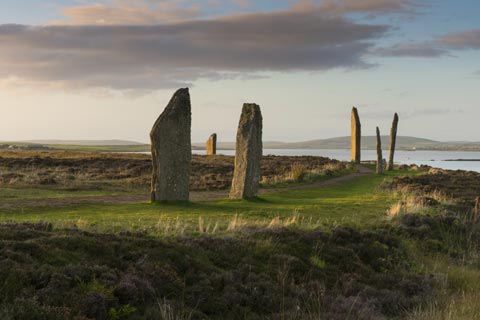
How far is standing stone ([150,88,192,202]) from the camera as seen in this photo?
22859mm

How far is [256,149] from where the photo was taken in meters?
26.8

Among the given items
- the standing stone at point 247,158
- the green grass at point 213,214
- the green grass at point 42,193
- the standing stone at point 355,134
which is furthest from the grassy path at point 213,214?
the standing stone at point 355,134

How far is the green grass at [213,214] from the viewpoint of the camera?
644 inches

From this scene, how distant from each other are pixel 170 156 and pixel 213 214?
3993mm

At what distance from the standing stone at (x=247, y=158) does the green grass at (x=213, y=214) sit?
895 millimetres

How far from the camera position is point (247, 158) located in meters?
26.2

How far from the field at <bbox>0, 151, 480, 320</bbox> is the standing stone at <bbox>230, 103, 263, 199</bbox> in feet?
5.88

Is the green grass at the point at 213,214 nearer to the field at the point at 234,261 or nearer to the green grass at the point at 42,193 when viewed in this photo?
the field at the point at 234,261

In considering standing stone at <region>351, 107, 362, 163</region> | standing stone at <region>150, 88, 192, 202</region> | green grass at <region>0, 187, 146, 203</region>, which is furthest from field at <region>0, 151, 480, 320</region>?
standing stone at <region>351, 107, 362, 163</region>

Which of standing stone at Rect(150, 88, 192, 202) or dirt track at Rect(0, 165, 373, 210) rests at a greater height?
standing stone at Rect(150, 88, 192, 202)

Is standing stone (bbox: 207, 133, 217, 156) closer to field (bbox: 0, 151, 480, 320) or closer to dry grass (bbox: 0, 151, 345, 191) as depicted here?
dry grass (bbox: 0, 151, 345, 191)

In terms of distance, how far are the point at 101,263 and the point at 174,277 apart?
1609 mm

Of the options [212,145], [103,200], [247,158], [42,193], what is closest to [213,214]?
[247,158]

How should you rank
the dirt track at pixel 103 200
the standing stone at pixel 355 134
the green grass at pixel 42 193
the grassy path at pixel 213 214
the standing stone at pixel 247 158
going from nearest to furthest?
1. the grassy path at pixel 213 214
2. the dirt track at pixel 103 200
3. the green grass at pixel 42 193
4. the standing stone at pixel 247 158
5. the standing stone at pixel 355 134
